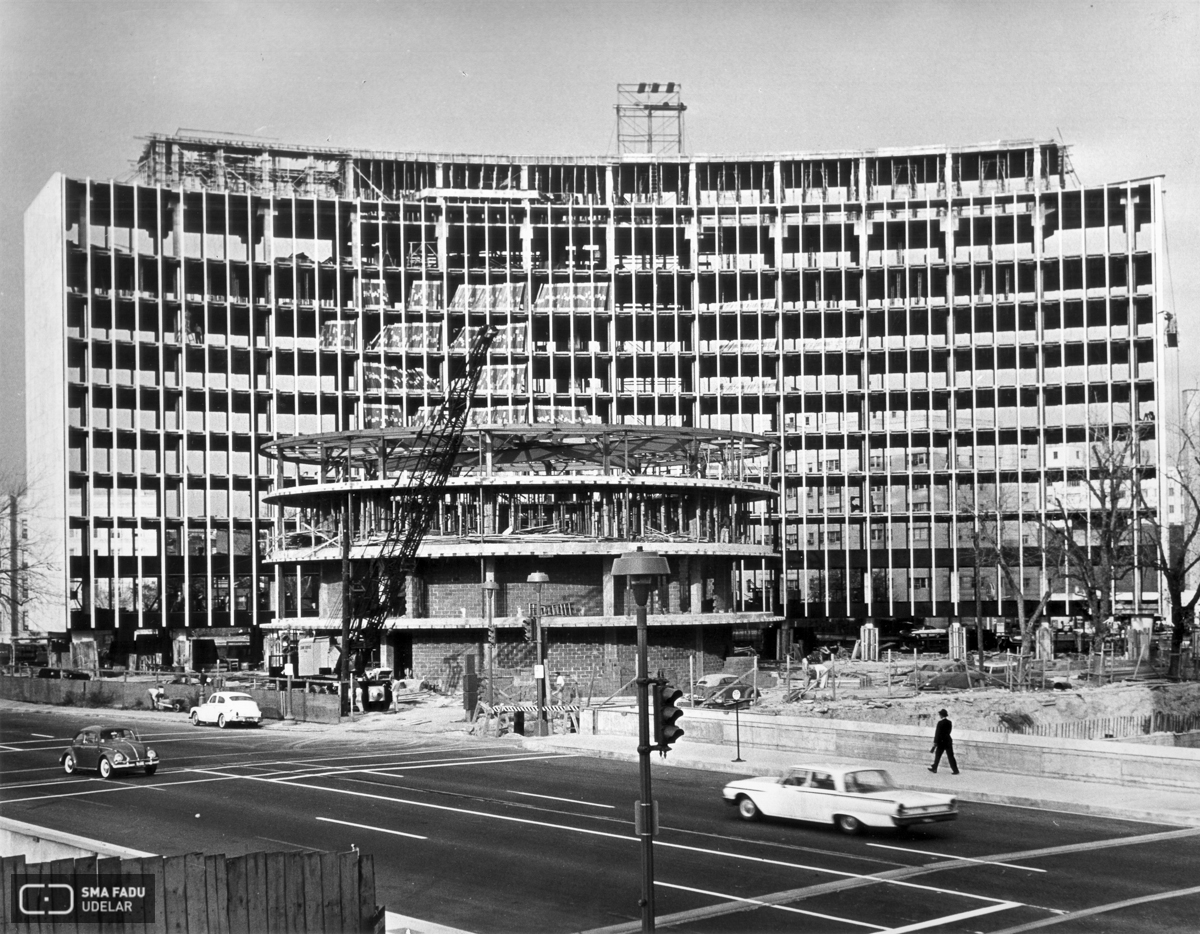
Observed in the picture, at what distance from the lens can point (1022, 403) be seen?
12019 cm

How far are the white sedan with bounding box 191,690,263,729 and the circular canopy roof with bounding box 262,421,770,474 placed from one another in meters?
19.8

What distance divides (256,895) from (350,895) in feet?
3.80

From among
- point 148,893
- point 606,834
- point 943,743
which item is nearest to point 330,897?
point 148,893

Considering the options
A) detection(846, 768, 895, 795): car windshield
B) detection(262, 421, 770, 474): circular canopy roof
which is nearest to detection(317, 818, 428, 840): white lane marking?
detection(846, 768, 895, 795): car windshield

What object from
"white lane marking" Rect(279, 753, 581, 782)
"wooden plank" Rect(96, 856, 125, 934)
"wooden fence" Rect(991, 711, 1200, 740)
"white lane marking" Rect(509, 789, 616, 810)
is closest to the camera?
"wooden plank" Rect(96, 856, 125, 934)

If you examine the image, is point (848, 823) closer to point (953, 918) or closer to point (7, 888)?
point (953, 918)

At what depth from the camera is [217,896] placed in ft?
56.6

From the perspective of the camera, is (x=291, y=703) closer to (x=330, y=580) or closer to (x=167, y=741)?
(x=167, y=741)

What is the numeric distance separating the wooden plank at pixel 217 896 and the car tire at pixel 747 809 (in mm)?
14671

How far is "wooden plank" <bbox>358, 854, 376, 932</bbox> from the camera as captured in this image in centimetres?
1758

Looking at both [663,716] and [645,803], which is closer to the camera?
[645,803]

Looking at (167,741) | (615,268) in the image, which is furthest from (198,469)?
(167,741)

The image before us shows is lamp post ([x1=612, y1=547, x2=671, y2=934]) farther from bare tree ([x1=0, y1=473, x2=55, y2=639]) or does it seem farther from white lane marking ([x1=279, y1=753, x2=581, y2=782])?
bare tree ([x1=0, y1=473, x2=55, y2=639])

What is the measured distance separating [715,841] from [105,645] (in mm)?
92883
